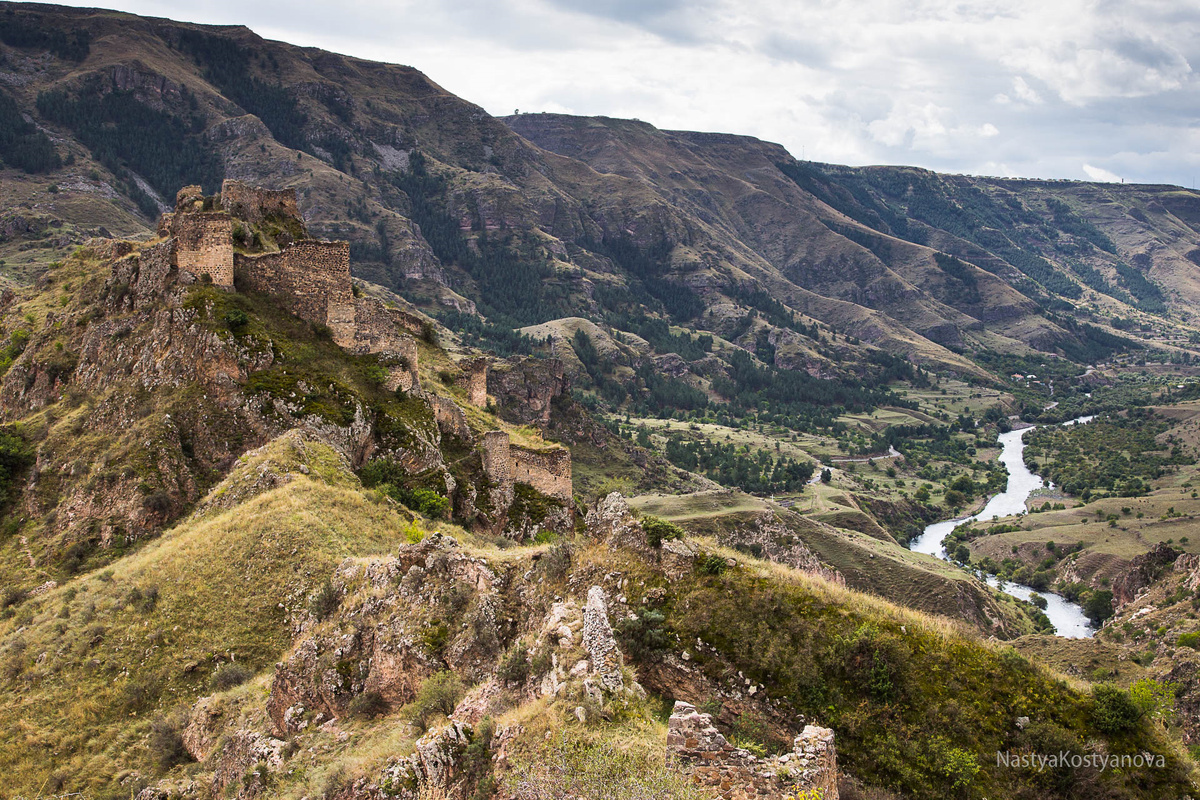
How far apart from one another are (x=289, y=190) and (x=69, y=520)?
29.8 meters

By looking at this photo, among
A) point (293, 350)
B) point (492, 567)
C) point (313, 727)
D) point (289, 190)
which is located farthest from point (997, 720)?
point (289, 190)

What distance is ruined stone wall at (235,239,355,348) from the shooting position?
44.9 metres

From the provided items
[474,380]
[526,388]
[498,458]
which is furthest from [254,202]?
[526,388]

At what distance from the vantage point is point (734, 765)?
12.7m

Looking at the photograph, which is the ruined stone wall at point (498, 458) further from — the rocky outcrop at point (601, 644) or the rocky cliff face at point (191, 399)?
the rocky outcrop at point (601, 644)

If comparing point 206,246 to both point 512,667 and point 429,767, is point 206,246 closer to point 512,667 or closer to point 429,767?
point 512,667

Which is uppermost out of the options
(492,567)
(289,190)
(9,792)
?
(289,190)

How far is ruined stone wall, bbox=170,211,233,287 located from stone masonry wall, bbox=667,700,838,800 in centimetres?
4093

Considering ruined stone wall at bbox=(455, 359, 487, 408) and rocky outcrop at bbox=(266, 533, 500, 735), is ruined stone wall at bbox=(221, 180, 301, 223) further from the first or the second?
rocky outcrop at bbox=(266, 533, 500, 735)

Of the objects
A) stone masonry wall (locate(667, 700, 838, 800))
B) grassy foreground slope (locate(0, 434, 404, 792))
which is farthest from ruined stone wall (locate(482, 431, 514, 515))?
stone masonry wall (locate(667, 700, 838, 800))

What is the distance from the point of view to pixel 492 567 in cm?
2120

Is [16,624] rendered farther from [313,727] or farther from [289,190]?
[289,190]

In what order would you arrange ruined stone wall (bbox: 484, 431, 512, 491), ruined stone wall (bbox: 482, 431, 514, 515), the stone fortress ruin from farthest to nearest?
ruined stone wall (bbox: 484, 431, 512, 491) < ruined stone wall (bbox: 482, 431, 514, 515) < the stone fortress ruin

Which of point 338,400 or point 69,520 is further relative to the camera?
point 338,400
